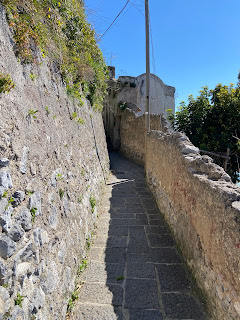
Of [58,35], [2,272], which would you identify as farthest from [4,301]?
[58,35]

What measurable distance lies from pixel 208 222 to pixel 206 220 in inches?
2.1

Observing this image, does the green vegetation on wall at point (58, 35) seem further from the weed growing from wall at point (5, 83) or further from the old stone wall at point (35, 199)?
the weed growing from wall at point (5, 83)


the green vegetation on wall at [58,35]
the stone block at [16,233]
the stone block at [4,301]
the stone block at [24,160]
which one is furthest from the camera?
the green vegetation on wall at [58,35]

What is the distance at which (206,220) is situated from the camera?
2412mm

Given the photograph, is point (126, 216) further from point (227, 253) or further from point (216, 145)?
point (216, 145)

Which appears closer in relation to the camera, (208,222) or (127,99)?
(208,222)

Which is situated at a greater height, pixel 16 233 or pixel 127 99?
pixel 127 99

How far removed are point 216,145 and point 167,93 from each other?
37.8 feet

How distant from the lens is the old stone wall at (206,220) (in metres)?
1.89

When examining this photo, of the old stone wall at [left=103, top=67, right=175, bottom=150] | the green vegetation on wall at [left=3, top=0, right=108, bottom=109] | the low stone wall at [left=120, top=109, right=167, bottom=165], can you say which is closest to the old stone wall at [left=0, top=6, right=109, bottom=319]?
the green vegetation on wall at [left=3, top=0, right=108, bottom=109]

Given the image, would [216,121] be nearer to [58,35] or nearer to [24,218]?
[58,35]

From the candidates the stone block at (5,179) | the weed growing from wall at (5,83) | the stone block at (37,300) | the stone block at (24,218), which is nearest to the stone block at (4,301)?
the stone block at (37,300)

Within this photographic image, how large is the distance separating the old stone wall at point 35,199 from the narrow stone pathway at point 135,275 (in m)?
0.30

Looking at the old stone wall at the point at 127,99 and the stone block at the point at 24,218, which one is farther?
the old stone wall at the point at 127,99
